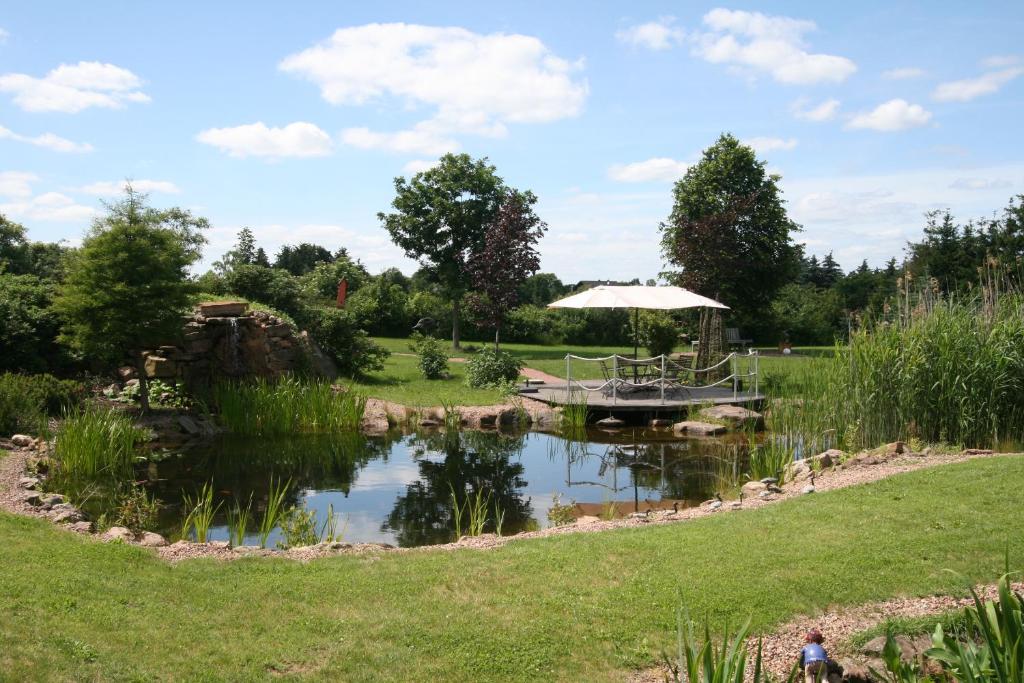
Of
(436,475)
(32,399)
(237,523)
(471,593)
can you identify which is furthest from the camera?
(32,399)

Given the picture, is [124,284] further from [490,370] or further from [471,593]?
[471,593]

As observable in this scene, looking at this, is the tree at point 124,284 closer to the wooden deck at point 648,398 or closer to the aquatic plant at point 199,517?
the aquatic plant at point 199,517

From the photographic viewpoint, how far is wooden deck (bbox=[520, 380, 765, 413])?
54.6 ft

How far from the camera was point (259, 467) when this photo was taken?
11812 millimetres

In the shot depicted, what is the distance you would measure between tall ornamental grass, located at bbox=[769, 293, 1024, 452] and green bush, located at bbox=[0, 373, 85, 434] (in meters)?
11.5

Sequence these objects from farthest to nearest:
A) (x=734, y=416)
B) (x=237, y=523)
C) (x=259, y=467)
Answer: (x=734, y=416) < (x=259, y=467) < (x=237, y=523)

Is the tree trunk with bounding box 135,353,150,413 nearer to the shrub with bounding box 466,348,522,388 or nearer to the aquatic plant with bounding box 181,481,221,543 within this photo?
the aquatic plant with bounding box 181,481,221,543

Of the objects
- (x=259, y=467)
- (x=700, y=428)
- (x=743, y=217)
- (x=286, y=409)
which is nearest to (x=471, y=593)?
(x=259, y=467)

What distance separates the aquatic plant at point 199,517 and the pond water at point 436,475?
138 mm

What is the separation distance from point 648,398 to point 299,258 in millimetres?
36207

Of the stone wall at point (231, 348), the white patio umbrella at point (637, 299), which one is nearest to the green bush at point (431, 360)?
the stone wall at point (231, 348)

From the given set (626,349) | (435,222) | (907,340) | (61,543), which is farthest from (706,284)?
(61,543)

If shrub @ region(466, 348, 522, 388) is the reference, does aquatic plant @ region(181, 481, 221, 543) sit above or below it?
below

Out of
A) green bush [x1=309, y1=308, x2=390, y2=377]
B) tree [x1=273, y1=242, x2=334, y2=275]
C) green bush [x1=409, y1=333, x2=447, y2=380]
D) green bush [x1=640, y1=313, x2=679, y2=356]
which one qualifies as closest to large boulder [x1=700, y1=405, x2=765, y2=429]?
green bush [x1=409, y1=333, x2=447, y2=380]
